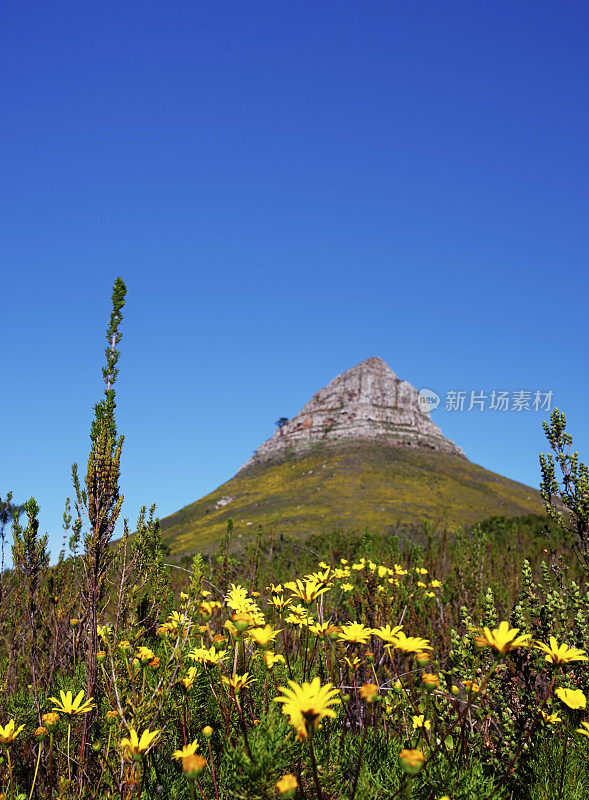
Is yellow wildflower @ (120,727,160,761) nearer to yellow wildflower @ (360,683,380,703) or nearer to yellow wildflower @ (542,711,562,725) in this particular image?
yellow wildflower @ (360,683,380,703)

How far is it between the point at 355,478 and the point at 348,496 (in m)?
8.56

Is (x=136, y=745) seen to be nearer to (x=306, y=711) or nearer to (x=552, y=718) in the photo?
(x=306, y=711)

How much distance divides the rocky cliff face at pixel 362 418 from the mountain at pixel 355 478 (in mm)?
225

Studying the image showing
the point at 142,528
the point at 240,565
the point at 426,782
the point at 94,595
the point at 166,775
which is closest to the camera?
the point at 426,782

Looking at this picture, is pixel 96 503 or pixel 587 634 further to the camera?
pixel 96 503

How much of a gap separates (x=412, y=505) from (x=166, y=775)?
53161mm

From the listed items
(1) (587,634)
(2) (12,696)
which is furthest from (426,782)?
(2) (12,696)

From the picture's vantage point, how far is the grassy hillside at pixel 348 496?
155 ft

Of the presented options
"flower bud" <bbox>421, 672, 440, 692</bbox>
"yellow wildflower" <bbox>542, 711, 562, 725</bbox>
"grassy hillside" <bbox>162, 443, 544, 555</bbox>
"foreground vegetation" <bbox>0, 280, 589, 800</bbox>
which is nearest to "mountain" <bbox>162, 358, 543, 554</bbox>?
"grassy hillside" <bbox>162, 443, 544, 555</bbox>

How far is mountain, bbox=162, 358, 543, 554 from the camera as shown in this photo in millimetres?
49344

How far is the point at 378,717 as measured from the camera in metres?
2.97

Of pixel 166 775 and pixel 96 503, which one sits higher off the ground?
pixel 96 503

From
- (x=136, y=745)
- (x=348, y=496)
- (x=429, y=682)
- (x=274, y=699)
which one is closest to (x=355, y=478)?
(x=348, y=496)

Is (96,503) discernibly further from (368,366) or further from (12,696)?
(368,366)
